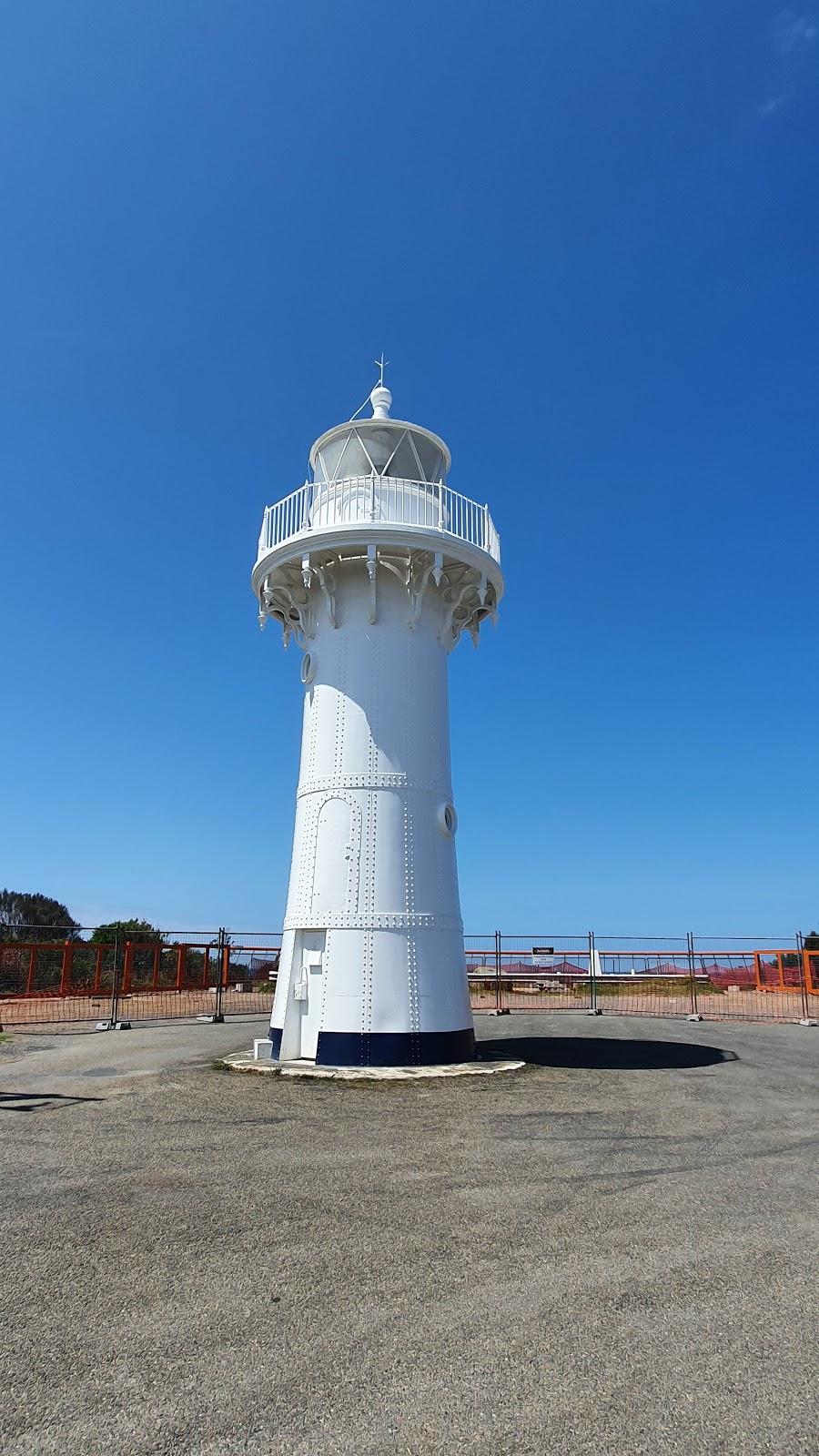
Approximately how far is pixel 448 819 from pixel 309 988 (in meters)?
3.40

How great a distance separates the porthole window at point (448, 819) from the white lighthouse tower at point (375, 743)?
0.04 metres

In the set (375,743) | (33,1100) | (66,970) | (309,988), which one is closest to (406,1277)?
(33,1100)

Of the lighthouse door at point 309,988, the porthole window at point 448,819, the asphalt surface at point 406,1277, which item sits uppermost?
the porthole window at point 448,819

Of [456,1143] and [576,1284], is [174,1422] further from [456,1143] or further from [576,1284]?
[456,1143]

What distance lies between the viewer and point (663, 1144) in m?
7.99

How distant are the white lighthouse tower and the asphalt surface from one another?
2.60 meters

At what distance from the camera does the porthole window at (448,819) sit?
13539mm

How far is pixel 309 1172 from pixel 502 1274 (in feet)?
8.09

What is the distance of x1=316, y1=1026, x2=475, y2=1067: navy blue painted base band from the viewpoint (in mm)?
12016

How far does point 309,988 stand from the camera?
12.8 metres

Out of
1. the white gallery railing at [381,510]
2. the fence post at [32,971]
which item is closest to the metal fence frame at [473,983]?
the fence post at [32,971]

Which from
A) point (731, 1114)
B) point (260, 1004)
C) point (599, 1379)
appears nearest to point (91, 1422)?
point (599, 1379)

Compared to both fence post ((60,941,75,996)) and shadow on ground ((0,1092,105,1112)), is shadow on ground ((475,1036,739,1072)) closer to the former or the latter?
shadow on ground ((0,1092,105,1112))

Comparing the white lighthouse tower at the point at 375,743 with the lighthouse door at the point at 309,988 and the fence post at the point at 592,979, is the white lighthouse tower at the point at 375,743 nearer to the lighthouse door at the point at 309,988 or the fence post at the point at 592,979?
the lighthouse door at the point at 309,988
